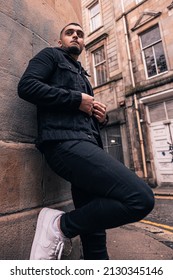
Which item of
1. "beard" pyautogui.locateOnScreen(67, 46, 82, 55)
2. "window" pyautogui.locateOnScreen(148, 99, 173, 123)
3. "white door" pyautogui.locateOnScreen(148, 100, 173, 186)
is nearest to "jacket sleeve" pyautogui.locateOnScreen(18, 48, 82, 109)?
"beard" pyautogui.locateOnScreen(67, 46, 82, 55)

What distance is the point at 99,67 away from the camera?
1016cm

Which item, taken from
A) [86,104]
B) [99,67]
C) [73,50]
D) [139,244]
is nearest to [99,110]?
[86,104]

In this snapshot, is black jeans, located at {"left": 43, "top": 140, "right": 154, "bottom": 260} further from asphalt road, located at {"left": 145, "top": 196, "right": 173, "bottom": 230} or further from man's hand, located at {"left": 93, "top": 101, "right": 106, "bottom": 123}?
asphalt road, located at {"left": 145, "top": 196, "right": 173, "bottom": 230}

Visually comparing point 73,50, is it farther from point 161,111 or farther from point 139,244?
point 161,111

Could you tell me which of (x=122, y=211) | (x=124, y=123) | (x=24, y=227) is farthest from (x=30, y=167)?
(x=124, y=123)

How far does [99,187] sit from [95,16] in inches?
473

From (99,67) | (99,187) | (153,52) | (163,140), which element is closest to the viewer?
(99,187)

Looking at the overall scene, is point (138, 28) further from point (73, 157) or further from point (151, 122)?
point (73, 157)

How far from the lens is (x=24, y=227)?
1.33m

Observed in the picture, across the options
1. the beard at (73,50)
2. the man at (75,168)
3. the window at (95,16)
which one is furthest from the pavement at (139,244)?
the window at (95,16)

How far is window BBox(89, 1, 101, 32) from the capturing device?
10617mm

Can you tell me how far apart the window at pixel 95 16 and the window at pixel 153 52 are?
11.4 ft

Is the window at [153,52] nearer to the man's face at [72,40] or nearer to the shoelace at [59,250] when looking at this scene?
the man's face at [72,40]
